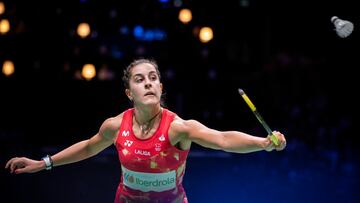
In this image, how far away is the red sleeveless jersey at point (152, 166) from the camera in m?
3.41

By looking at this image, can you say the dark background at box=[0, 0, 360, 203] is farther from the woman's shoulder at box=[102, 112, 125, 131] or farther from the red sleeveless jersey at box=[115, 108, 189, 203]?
the red sleeveless jersey at box=[115, 108, 189, 203]

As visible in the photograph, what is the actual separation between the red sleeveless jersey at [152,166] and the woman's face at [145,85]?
14 centimetres

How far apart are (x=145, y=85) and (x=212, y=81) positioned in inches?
99.2

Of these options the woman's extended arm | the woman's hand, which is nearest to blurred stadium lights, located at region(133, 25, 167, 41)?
the woman's hand

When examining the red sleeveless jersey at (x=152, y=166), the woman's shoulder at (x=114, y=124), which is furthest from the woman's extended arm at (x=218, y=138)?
the woman's shoulder at (x=114, y=124)

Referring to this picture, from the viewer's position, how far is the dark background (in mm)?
5281

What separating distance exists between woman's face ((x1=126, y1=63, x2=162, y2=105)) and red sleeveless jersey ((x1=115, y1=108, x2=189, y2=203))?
0.14 metres

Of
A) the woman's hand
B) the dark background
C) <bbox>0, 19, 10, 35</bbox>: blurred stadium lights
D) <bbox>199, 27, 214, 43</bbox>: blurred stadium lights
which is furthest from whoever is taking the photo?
<bbox>199, 27, 214, 43</bbox>: blurred stadium lights

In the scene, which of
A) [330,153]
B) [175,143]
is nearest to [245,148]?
[175,143]

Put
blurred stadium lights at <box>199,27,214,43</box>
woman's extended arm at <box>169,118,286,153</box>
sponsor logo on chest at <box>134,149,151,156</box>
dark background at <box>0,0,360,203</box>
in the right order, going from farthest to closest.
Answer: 1. blurred stadium lights at <box>199,27,214,43</box>
2. dark background at <box>0,0,360,203</box>
3. sponsor logo on chest at <box>134,149,151,156</box>
4. woman's extended arm at <box>169,118,286,153</box>

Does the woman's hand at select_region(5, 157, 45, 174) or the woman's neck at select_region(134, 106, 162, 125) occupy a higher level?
the woman's neck at select_region(134, 106, 162, 125)

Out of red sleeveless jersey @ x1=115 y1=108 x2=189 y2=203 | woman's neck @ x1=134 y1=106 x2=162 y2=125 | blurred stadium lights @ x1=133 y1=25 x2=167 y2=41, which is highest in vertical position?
blurred stadium lights @ x1=133 y1=25 x2=167 y2=41

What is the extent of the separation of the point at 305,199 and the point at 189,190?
0.96 m

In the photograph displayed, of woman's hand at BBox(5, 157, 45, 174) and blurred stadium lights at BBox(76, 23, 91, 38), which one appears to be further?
blurred stadium lights at BBox(76, 23, 91, 38)
